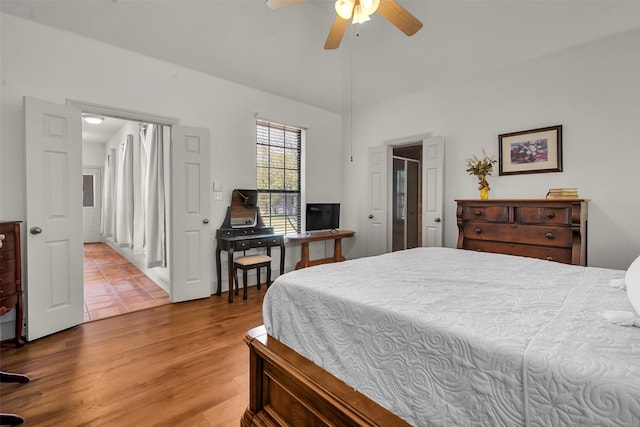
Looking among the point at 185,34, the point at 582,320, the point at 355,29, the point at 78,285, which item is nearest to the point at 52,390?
the point at 78,285

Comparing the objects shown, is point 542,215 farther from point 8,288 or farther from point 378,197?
point 8,288

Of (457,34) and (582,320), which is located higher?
(457,34)

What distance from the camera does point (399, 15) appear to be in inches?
87.8

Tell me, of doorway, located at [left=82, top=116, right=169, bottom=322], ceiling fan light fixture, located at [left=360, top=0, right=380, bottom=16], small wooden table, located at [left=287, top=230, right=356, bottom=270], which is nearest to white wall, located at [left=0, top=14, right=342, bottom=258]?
small wooden table, located at [left=287, top=230, right=356, bottom=270]

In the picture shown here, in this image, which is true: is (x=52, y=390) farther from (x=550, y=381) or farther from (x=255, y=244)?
(x=550, y=381)

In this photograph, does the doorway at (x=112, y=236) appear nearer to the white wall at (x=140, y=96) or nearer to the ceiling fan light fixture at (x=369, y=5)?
the white wall at (x=140, y=96)

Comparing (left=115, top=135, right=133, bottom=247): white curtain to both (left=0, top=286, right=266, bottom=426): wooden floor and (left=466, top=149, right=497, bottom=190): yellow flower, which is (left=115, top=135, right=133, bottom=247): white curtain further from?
(left=466, top=149, right=497, bottom=190): yellow flower

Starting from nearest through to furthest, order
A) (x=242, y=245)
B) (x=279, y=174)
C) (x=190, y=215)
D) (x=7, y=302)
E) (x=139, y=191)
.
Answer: (x=7, y=302)
(x=190, y=215)
(x=242, y=245)
(x=279, y=174)
(x=139, y=191)

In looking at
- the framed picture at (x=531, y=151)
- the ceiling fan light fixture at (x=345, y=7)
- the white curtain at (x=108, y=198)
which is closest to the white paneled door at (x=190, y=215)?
the ceiling fan light fixture at (x=345, y=7)

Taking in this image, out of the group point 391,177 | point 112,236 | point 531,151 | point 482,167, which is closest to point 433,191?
point 482,167

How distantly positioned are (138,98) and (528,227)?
4.18m

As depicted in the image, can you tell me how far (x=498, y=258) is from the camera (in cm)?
203

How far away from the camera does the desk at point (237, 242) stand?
3677 mm

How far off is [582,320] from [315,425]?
97cm
